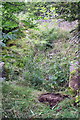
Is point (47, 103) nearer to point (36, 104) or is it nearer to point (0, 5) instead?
point (36, 104)

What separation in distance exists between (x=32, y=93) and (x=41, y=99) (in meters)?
0.27

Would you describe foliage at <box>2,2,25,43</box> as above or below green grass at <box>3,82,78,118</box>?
above

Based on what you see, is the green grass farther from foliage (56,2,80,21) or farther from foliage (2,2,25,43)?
foliage (56,2,80,21)

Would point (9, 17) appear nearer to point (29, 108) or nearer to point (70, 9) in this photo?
point (70, 9)

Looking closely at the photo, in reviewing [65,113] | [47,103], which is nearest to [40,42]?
[47,103]

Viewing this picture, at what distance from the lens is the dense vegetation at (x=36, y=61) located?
2033 millimetres

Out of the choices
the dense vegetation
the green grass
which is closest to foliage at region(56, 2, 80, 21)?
the dense vegetation

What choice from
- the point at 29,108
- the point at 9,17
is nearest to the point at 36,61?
the point at 29,108

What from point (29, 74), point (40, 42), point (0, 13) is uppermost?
point (0, 13)

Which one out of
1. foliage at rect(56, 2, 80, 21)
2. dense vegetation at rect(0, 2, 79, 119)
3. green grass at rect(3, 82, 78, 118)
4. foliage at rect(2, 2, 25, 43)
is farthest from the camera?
foliage at rect(56, 2, 80, 21)

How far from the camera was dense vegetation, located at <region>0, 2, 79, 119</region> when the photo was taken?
6.67 ft

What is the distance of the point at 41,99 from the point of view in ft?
8.95

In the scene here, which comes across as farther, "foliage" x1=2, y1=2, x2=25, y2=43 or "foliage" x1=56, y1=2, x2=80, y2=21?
"foliage" x1=56, y1=2, x2=80, y2=21

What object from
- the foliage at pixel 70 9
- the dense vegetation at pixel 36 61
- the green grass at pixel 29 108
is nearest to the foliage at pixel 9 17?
the dense vegetation at pixel 36 61
